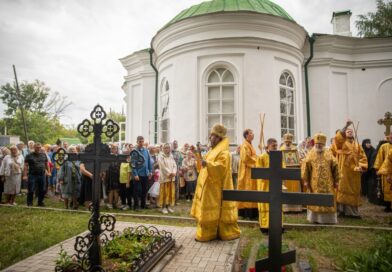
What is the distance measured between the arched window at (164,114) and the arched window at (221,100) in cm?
223

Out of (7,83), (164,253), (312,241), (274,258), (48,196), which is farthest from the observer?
(7,83)

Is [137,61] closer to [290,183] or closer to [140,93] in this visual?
[140,93]

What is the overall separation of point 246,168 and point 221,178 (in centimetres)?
218

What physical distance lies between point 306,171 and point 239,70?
5668 mm

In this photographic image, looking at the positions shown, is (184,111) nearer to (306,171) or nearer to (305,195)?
(306,171)

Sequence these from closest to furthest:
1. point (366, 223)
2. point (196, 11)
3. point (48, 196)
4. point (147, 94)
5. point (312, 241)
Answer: point (312, 241) < point (366, 223) < point (48, 196) < point (196, 11) < point (147, 94)

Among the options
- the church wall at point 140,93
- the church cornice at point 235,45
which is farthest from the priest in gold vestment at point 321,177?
the church wall at point 140,93

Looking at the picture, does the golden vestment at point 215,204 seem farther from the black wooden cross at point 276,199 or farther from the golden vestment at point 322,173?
the golden vestment at point 322,173

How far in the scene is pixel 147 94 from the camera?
15039mm

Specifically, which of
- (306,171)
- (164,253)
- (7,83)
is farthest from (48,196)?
(7,83)

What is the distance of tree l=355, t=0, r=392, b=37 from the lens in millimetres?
21109

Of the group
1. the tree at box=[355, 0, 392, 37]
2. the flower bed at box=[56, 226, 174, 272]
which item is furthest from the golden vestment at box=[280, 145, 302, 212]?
the tree at box=[355, 0, 392, 37]

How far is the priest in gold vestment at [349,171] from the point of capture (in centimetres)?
731

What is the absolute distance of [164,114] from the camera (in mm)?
13398
